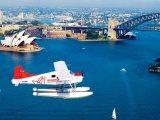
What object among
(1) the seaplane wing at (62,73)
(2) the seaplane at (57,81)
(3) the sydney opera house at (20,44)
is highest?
(1) the seaplane wing at (62,73)

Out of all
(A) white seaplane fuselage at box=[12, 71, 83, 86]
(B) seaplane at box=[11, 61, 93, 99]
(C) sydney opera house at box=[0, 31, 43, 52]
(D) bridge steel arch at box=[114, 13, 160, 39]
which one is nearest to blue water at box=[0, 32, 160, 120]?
(B) seaplane at box=[11, 61, 93, 99]

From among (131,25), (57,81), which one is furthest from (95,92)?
(131,25)

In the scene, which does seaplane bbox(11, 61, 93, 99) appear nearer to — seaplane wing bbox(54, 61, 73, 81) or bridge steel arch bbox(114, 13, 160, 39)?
seaplane wing bbox(54, 61, 73, 81)

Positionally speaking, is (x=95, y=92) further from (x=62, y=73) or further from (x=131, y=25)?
(x=131, y=25)

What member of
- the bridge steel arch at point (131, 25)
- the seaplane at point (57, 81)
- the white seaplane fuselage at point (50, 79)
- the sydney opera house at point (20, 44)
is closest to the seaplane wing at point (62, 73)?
the seaplane at point (57, 81)

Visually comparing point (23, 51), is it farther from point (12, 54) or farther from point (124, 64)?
point (124, 64)

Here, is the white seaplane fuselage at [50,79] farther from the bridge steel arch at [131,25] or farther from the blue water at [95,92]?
the bridge steel arch at [131,25]
